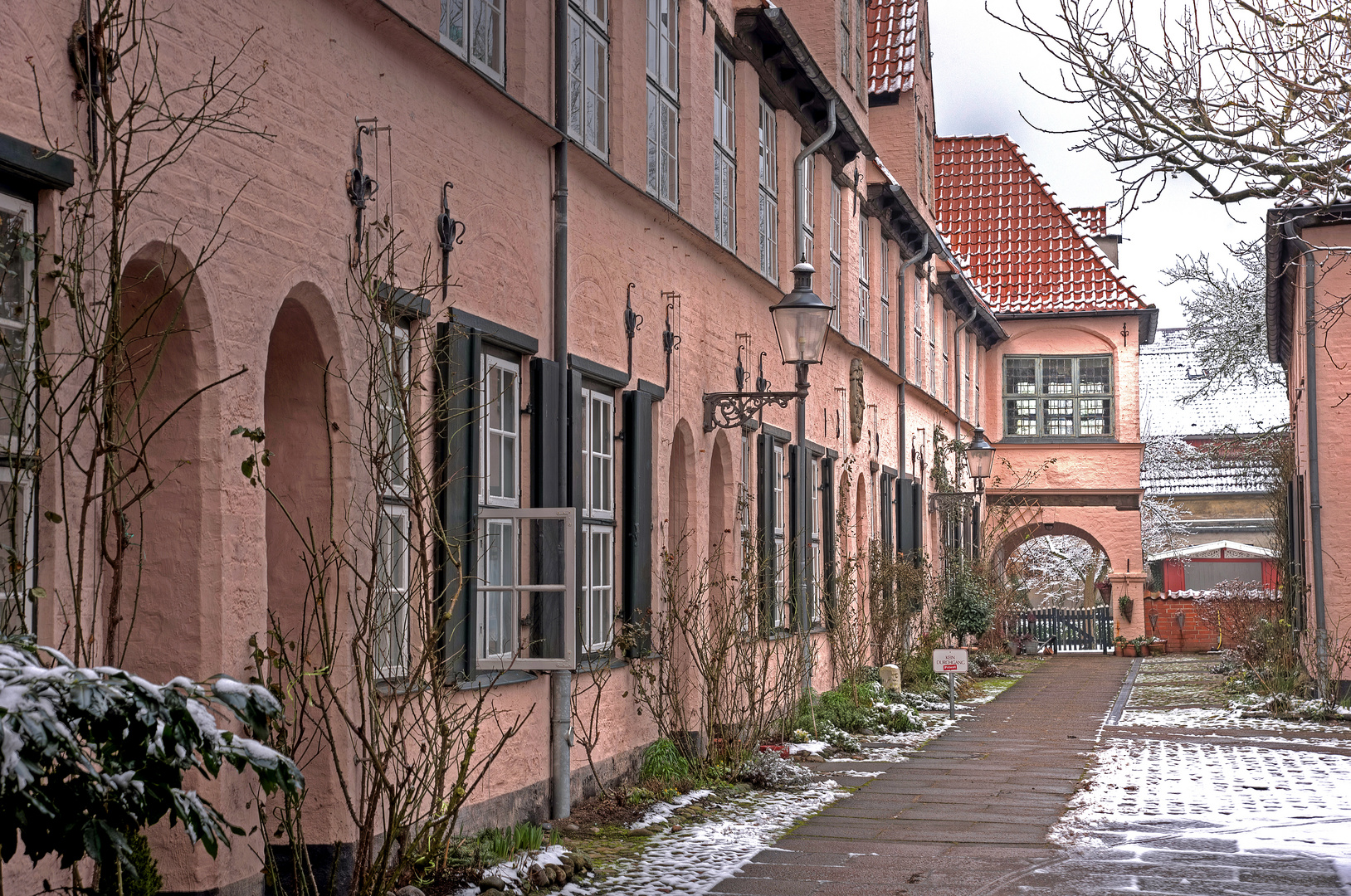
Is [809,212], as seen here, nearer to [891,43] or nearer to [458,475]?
[891,43]

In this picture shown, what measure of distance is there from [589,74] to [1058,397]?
24130mm

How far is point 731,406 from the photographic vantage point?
42.1ft

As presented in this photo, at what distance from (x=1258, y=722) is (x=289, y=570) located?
12.1 m

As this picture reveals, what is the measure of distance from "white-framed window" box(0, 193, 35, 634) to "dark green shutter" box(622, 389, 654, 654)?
5894 mm

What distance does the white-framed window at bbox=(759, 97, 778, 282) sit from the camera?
15.1 metres

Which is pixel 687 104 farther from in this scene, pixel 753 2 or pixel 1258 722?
pixel 1258 722

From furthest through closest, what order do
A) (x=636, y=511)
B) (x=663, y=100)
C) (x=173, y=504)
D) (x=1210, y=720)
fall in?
1. (x=1210, y=720)
2. (x=663, y=100)
3. (x=636, y=511)
4. (x=173, y=504)

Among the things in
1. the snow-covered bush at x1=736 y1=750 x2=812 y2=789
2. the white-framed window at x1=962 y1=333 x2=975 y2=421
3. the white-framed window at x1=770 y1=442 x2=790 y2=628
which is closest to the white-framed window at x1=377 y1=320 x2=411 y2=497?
the snow-covered bush at x1=736 y1=750 x2=812 y2=789

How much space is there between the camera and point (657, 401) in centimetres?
1135

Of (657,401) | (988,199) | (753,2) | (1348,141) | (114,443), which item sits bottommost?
(114,443)

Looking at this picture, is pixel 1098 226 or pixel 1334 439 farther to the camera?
pixel 1098 226

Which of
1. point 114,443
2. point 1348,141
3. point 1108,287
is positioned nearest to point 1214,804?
point 1348,141

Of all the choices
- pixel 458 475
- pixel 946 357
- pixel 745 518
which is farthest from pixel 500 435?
pixel 946 357

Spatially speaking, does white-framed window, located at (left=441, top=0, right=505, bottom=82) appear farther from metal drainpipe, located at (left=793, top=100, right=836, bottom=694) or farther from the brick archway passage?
metal drainpipe, located at (left=793, top=100, right=836, bottom=694)
